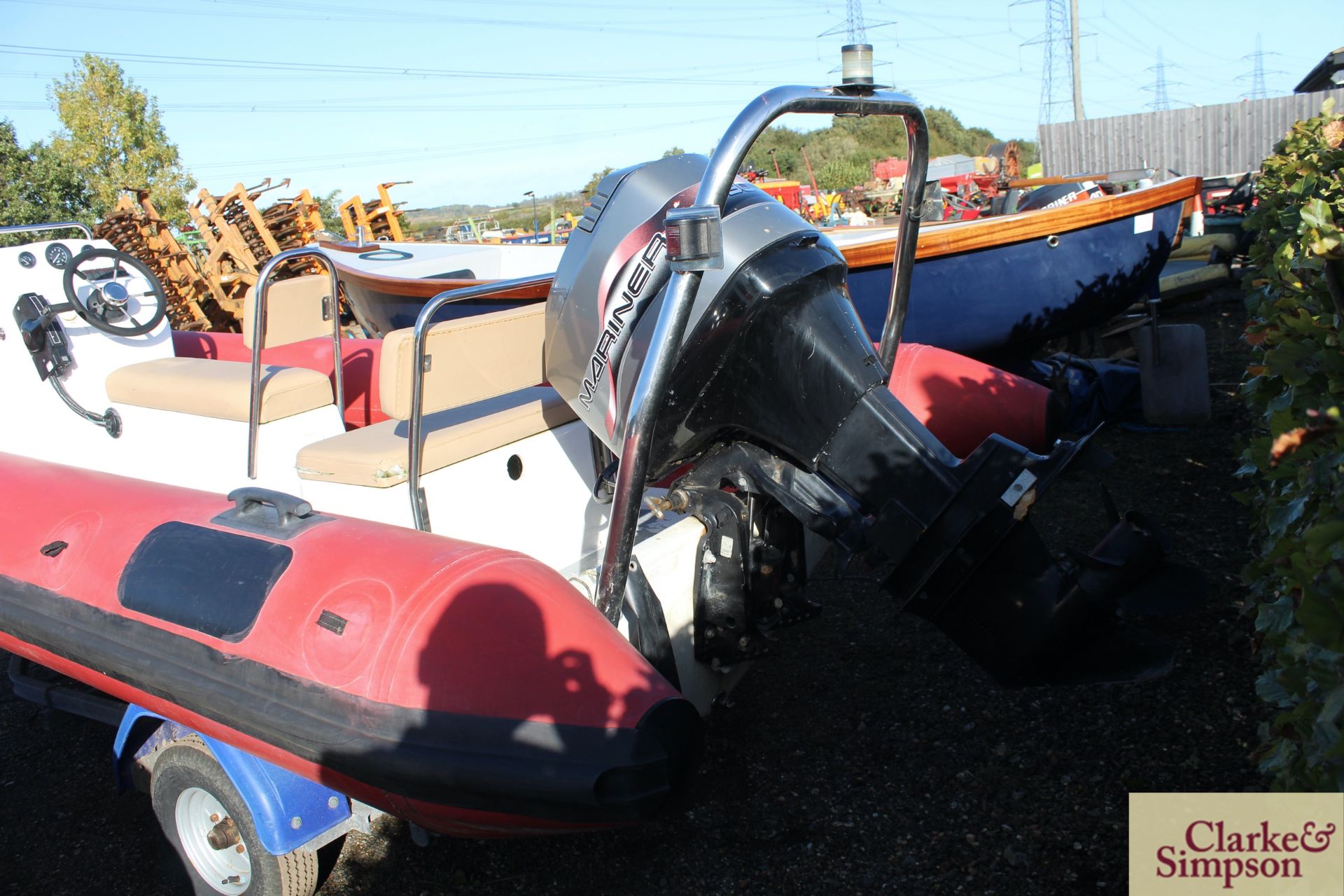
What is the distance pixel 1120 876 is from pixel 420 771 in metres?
1.60

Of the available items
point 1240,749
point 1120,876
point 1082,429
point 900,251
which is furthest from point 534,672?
point 1082,429

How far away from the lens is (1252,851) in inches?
57.1

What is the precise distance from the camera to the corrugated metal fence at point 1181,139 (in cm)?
1817

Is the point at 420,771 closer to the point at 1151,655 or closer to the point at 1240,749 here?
the point at 1151,655

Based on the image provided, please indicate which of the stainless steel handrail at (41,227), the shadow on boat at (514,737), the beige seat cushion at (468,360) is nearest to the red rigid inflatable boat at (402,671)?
the shadow on boat at (514,737)

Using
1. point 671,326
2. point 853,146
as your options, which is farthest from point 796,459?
point 853,146

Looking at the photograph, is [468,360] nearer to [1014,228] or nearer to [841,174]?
[1014,228]

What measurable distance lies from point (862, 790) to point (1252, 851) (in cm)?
124

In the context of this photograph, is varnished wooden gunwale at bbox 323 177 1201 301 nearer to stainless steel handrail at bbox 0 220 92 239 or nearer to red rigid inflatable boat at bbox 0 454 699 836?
stainless steel handrail at bbox 0 220 92 239

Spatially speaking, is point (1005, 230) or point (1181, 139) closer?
point (1005, 230)

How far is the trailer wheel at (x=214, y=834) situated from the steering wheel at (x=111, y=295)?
1797 millimetres

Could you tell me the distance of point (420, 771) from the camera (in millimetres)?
1895

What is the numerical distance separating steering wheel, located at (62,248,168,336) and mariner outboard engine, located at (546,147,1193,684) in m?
2.04

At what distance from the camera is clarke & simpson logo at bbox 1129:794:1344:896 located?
4.57 feet
